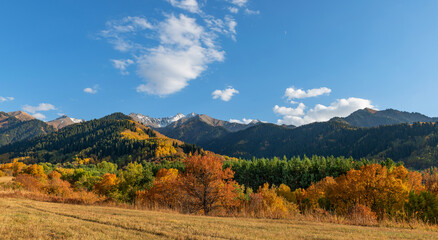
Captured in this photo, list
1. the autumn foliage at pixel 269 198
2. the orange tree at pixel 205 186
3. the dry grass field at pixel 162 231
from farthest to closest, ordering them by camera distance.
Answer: the orange tree at pixel 205 186 < the autumn foliage at pixel 269 198 < the dry grass field at pixel 162 231

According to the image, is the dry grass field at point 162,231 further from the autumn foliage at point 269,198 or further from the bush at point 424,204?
the bush at point 424,204

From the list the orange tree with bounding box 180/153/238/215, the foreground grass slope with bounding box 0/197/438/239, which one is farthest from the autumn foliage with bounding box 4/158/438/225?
the foreground grass slope with bounding box 0/197/438/239

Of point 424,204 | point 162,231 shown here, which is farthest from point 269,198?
point 162,231

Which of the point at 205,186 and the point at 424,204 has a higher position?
the point at 205,186

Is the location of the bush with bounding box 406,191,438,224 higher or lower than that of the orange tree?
lower

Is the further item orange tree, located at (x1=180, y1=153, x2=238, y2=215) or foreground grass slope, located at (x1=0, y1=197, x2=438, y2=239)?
orange tree, located at (x1=180, y1=153, x2=238, y2=215)

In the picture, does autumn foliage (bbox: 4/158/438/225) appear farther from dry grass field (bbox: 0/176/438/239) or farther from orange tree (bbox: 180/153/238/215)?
dry grass field (bbox: 0/176/438/239)

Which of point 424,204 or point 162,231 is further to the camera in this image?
point 424,204

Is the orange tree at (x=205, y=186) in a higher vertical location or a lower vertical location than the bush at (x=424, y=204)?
higher

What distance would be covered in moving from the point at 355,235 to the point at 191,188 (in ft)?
55.1

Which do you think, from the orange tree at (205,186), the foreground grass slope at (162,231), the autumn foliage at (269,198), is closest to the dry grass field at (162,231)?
the foreground grass slope at (162,231)

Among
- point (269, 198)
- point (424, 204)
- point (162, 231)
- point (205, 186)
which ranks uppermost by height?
point (205, 186)

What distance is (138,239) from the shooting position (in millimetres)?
9562

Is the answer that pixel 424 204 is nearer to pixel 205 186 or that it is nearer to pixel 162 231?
pixel 205 186
